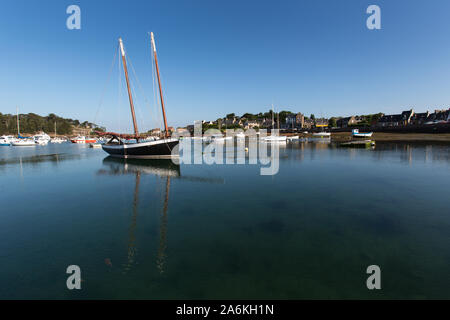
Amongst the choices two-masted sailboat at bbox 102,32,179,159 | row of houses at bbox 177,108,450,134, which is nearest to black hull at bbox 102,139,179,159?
two-masted sailboat at bbox 102,32,179,159

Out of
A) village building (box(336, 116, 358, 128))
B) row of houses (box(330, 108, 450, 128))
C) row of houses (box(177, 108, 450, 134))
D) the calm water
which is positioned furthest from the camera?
village building (box(336, 116, 358, 128))

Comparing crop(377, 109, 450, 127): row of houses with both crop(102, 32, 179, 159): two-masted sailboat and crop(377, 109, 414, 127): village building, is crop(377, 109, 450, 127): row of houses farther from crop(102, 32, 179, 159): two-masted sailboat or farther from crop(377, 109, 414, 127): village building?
crop(102, 32, 179, 159): two-masted sailboat

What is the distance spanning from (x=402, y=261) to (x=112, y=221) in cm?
1223

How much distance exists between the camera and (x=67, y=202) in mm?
13633

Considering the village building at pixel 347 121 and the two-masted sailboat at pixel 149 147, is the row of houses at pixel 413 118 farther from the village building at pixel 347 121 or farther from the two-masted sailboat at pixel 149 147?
the two-masted sailboat at pixel 149 147

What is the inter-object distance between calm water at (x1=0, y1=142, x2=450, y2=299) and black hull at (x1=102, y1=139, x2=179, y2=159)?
17.9 m

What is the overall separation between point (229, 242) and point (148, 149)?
1165 inches

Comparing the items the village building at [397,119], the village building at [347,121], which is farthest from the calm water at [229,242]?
the village building at [347,121]

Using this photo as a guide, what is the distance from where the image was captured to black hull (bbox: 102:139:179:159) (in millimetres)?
33469

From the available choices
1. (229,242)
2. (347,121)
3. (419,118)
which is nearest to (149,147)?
(229,242)

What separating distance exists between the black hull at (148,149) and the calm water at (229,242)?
1792 centimetres

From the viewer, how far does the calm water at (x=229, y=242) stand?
5742 mm
